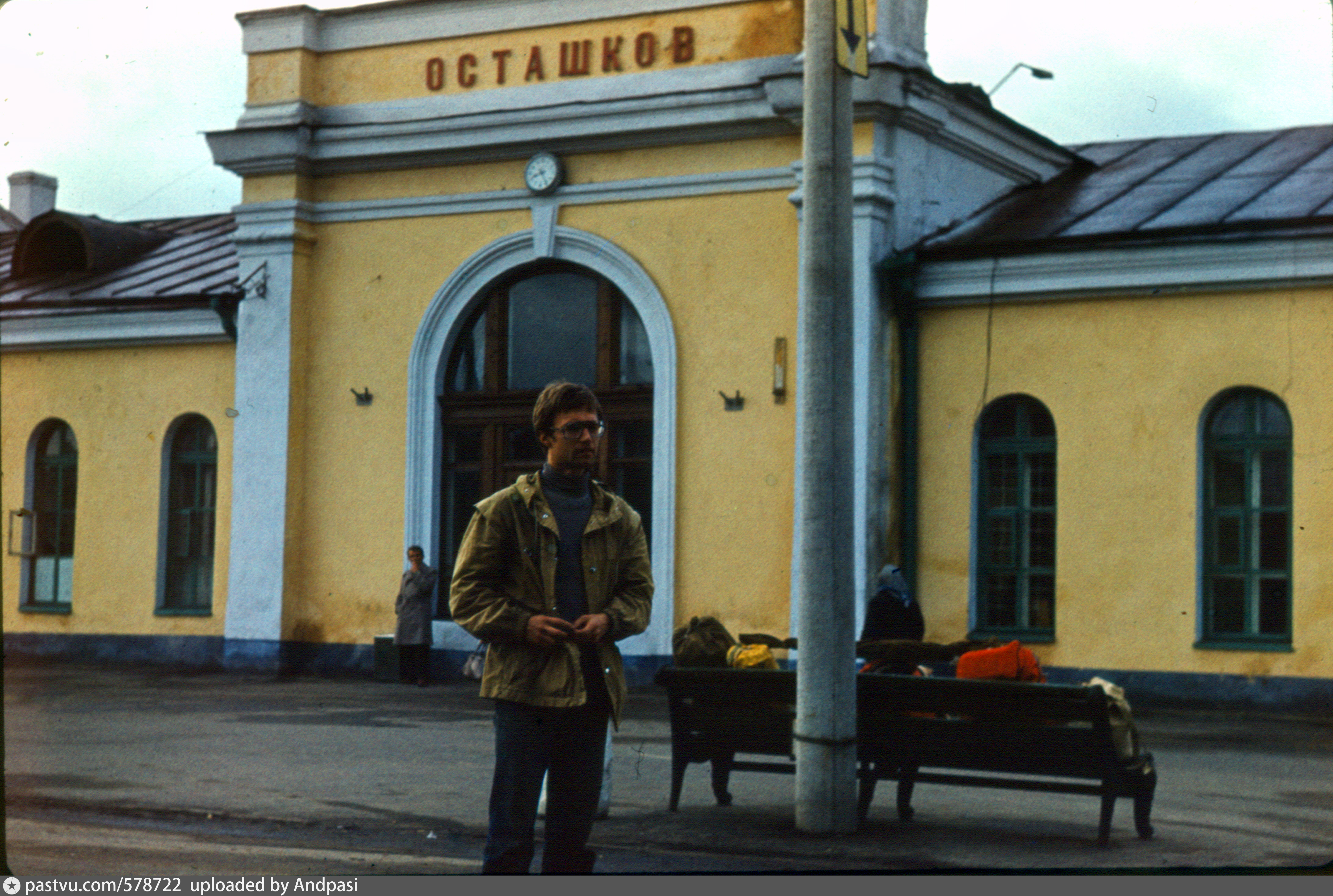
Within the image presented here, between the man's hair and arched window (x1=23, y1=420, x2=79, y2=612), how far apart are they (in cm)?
1529

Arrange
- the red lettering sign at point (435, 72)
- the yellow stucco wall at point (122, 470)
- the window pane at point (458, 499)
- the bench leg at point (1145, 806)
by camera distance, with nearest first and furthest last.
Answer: the bench leg at point (1145, 806) → the red lettering sign at point (435, 72) → the window pane at point (458, 499) → the yellow stucco wall at point (122, 470)

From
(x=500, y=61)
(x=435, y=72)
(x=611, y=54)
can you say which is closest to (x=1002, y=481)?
(x=611, y=54)

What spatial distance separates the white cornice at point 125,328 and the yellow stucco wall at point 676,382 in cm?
142

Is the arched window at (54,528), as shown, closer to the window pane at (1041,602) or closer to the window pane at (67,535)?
the window pane at (67,535)

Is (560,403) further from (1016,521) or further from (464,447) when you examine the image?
(464,447)

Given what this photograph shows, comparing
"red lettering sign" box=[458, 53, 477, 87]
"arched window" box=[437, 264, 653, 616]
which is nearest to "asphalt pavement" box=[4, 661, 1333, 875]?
"arched window" box=[437, 264, 653, 616]

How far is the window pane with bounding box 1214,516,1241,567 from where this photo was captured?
14.5 meters

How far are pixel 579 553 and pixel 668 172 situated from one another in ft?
37.8

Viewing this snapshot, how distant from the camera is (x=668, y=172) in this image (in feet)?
54.9

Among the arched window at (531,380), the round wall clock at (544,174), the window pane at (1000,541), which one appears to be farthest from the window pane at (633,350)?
the window pane at (1000,541)

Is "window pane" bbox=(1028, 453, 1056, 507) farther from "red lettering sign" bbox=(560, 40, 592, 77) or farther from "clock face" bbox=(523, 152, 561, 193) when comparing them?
"red lettering sign" bbox=(560, 40, 592, 77)

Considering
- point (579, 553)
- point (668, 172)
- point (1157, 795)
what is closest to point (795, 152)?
point (668, 172)

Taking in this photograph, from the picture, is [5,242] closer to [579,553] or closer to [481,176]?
[481,176]

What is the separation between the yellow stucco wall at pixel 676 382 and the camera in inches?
633
